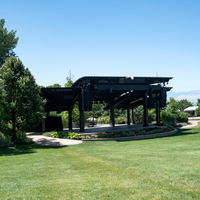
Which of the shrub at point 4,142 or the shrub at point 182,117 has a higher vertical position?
the shrub at point 182,117

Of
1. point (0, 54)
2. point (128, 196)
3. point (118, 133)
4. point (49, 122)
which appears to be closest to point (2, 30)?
point (0, 54)

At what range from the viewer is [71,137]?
68.1ft

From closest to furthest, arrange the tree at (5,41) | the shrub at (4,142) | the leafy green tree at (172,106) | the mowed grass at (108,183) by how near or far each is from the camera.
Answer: the mowed grass at (108,183) → the shrub at (4,142) → the tree at (5,41) → the leafy green tree at (172,106)

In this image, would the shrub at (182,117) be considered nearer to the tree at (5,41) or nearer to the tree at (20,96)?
the tree at (20,96)

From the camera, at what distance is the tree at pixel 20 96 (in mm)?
17562

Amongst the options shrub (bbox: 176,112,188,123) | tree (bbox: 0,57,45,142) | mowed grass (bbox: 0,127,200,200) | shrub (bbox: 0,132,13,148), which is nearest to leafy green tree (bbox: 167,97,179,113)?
shrub (bbox: 176,112,188,123)

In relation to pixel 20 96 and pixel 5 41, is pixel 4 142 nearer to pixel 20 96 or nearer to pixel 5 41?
pixel 20 96

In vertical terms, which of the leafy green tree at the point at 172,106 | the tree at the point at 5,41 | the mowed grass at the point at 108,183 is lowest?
the mowed grass at the point at 108,183

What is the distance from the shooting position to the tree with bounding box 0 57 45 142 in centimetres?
1756

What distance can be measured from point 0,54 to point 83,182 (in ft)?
114

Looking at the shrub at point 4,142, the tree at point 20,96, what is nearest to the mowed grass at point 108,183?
the shrub at point 4,142

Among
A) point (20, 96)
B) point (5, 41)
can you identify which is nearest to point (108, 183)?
point (20, 96)

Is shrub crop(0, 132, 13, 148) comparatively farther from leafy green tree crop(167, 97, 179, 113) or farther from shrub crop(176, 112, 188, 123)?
leafy green tree crop(167, 97, 179, 113)

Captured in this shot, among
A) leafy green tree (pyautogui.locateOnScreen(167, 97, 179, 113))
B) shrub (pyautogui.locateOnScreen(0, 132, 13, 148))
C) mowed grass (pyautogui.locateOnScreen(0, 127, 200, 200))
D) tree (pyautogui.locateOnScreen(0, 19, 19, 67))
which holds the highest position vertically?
tree (pyautogui.locateOnScreen(0, 19, 19, 67))
